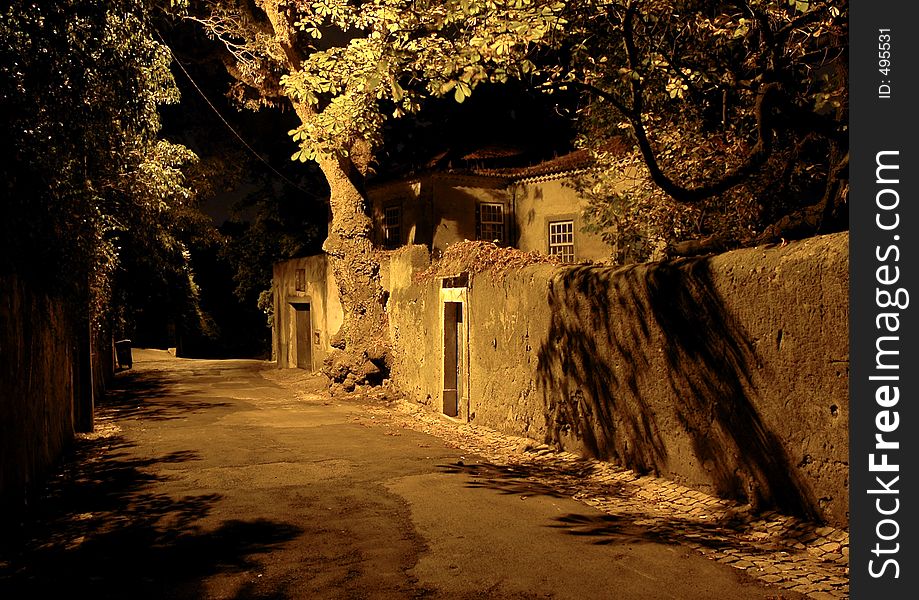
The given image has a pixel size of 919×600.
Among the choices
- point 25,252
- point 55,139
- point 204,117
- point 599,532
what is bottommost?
point 599,532

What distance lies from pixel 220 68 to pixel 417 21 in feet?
66.8

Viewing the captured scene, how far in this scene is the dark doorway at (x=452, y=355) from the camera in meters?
14.4

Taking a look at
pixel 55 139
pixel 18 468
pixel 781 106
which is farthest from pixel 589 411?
pixel 55 139

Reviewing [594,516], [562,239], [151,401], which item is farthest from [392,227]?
[594,516]

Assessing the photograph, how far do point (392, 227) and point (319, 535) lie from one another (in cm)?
1994

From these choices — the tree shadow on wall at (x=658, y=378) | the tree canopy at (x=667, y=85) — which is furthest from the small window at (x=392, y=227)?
the tree shadow on wall at (x=658, y=378)

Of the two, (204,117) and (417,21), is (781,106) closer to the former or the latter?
(417,21)

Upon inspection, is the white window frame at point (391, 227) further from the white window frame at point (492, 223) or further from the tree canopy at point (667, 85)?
the tree canopy at point (667, 85)

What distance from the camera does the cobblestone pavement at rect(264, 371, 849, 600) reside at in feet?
18.2

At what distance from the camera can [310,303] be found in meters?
25.2

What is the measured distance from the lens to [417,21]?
33.0 ft

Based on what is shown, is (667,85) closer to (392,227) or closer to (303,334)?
(392,227)

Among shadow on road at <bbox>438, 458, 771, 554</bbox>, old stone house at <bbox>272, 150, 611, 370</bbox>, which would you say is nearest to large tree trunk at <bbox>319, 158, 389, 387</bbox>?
old stone house at <bbox>272, 150, 611, 370</bbox>

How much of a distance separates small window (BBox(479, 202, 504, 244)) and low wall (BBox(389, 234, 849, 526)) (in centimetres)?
1282
